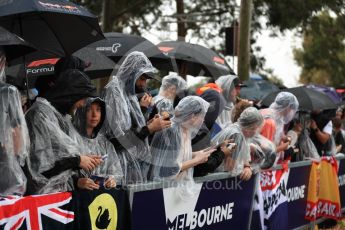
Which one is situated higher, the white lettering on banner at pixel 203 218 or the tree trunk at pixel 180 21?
the tree trunk at pixel 180 21

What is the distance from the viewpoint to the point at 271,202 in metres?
7.29

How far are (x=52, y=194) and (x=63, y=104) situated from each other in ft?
2.27

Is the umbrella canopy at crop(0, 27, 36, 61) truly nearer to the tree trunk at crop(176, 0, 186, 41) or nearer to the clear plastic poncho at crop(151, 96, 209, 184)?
the clear plastic poncho at crop(151, 96, 209, 184)

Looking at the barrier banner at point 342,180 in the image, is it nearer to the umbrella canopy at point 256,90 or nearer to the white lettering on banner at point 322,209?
the white lettering on banner at point 322,209

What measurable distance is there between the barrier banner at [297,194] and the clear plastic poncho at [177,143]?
8.53 feet

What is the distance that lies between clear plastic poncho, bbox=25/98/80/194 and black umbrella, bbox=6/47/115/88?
1.59 metres

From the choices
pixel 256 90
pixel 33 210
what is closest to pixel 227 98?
pixel 33 210

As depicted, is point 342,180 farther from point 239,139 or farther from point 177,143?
point 177,143

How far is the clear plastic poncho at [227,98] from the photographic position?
719 cm

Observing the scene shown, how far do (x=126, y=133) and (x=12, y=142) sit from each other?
1360 millimetres

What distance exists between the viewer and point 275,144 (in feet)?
24.9

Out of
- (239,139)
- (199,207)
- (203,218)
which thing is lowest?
(203,218)

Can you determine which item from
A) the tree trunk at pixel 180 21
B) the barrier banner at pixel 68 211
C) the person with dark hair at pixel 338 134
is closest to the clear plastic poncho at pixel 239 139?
the barrier banner at pixel 68 211

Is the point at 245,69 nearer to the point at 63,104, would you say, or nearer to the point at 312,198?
the point at 312,198
